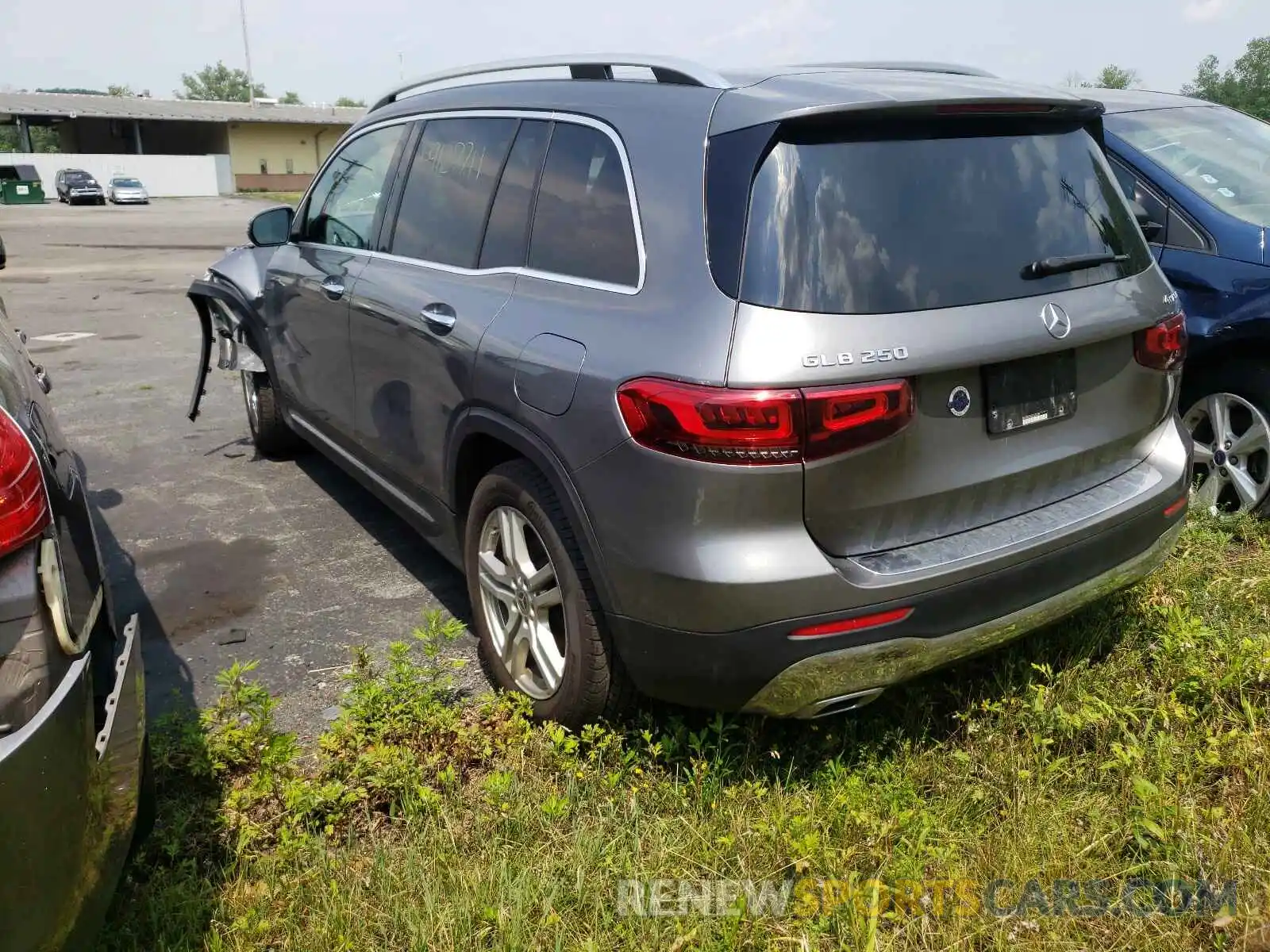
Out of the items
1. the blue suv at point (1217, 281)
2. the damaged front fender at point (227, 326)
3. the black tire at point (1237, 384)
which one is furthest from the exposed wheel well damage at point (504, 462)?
the blue suv at point (1217, 281)

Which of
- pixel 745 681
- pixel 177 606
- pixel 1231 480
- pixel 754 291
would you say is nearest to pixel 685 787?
pixel 745 681

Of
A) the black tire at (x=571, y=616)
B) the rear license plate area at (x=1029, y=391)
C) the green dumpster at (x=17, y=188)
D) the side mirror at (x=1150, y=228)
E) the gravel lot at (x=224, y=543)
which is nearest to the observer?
the rear license plate area at (x=1029, y=391)

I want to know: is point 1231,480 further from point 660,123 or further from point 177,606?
point 177,606

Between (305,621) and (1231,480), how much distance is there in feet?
13.0

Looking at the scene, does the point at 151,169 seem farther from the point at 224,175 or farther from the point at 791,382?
the point at 791,382

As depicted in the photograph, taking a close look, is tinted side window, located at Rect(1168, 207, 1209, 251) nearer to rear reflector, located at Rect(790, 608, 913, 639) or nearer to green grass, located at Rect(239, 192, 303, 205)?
rear reflector, located at Rect(790, 608, 913, 639)

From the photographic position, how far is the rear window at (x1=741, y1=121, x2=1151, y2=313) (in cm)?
244

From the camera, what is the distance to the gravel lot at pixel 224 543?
388cm

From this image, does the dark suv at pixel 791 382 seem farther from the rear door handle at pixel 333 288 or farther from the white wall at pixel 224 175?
the white wall at pixel 224 175

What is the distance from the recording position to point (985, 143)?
2.77m

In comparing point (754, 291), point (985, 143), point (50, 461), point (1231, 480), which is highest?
point (985, 143)

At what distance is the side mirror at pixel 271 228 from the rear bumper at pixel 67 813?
348 centimetres

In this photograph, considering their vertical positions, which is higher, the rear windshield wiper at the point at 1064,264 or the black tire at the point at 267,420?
the rear windshield wiper at the point at 1064,264

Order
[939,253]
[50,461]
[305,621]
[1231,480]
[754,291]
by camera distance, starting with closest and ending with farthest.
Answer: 1. [50,461]
2. [754,291]
3. [939,253]
4. [305,621]
5. [1231,480]
